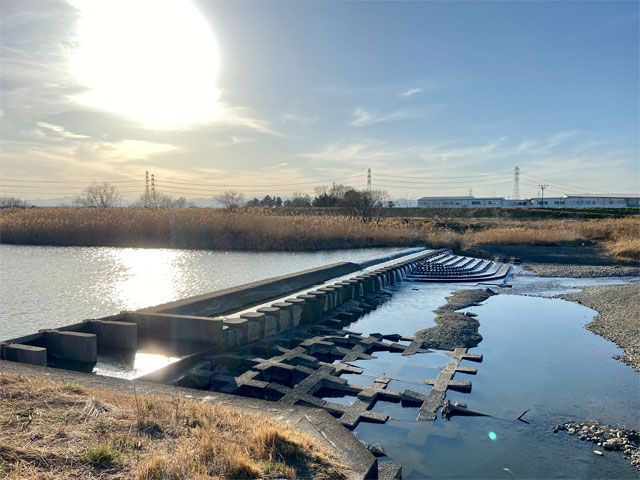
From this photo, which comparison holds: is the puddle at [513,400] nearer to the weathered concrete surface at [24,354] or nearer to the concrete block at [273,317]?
the concrete block at [273,317]

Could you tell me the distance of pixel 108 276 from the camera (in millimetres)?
17016

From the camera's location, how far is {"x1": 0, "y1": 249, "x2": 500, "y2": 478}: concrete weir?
6.90 m

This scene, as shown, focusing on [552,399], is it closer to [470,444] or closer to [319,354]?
[470,444]

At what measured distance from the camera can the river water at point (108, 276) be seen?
11.6 metres

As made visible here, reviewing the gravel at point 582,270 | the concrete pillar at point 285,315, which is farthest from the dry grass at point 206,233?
the concrete pillar at point 285,315

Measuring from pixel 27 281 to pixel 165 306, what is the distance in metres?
8.28

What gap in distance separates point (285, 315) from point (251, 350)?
2.02 metres

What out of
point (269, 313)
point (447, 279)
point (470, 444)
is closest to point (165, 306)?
point (269, 313)

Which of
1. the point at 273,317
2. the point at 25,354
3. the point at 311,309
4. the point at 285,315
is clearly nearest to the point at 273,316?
the point at 273,317

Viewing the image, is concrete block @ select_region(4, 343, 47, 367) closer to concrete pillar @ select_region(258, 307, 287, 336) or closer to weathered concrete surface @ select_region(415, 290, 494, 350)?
concrete pillar @ select_region(258, 307, 287, 336)

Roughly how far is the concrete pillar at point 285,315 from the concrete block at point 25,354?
4.64 metres

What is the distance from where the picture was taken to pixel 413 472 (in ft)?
16.9

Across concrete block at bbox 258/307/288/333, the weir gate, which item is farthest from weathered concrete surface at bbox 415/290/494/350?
concrete block at bbox 258/307/288/333

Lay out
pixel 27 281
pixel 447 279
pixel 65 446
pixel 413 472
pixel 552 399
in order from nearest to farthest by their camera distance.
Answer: pixel 65 446
pixel 413 472
pixel 552 399
pixel 27 281
pixel 447 279
